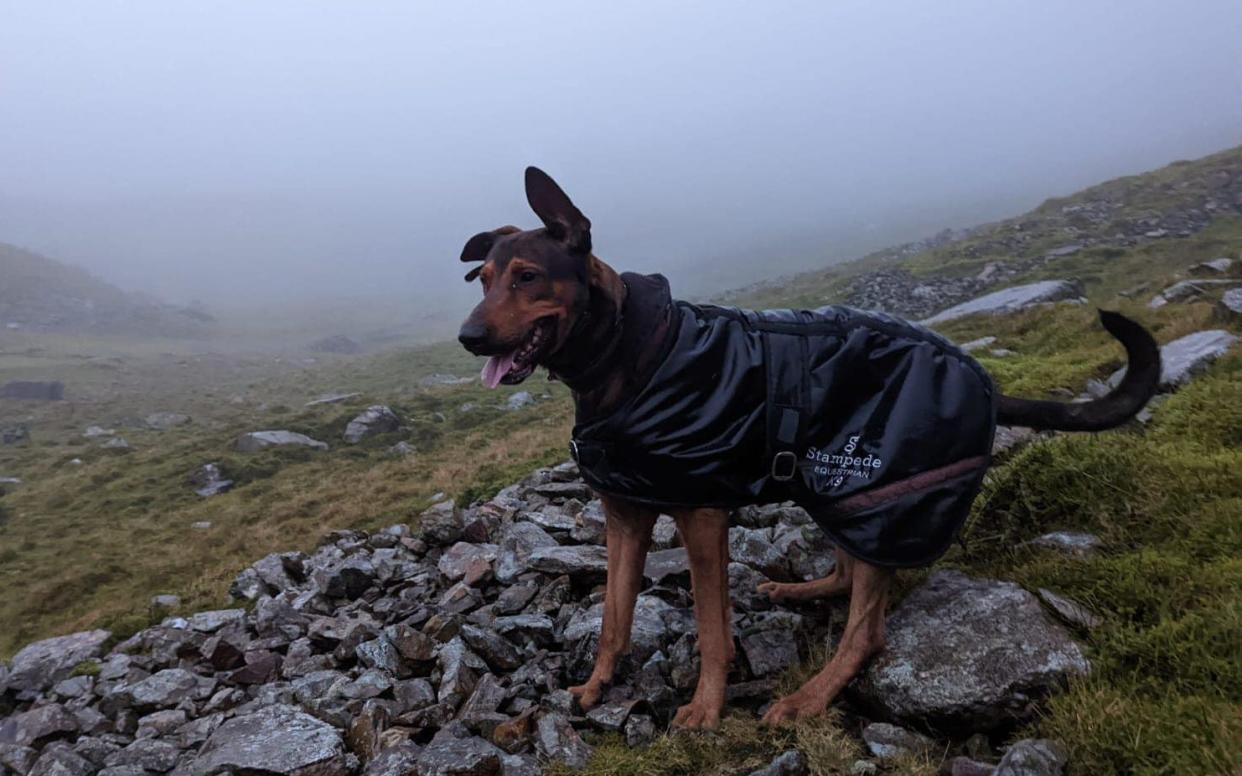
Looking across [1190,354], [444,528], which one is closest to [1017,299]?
[1190,354]

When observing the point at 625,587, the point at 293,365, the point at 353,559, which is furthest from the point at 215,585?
the point at 293,365

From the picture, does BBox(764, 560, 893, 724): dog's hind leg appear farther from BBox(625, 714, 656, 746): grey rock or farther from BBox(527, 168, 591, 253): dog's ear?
BBox(527, 168, 591, 253): dog's ear

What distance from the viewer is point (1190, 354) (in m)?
7.53

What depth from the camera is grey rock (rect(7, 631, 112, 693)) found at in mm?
7535

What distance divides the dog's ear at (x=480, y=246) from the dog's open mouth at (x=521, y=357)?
0.74 meters

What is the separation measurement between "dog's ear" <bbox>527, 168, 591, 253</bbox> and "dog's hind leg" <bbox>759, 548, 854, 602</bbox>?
2.96m

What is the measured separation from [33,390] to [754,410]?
6503 cm

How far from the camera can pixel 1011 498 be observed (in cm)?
530

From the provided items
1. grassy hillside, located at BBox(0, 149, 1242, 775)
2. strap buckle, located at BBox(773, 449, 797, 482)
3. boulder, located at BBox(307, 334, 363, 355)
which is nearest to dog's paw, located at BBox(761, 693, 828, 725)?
grassy hillside, located at BBox(0, 149, 1242, 775)

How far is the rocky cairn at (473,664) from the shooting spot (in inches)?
151

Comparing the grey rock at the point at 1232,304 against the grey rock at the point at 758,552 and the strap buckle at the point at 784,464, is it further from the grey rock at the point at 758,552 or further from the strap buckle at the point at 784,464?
the strap buckle at the point at 784,464

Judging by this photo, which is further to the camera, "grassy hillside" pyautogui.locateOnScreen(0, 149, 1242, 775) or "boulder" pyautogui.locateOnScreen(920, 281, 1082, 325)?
"boulder" pyautogui.locateOnScreen(920, 281, 1082, 325)

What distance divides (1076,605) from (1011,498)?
1561 mm

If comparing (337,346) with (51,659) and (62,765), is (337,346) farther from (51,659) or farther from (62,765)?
(62,765)
